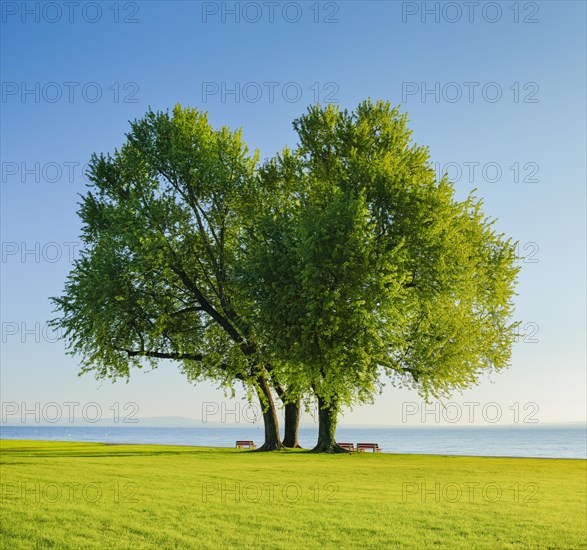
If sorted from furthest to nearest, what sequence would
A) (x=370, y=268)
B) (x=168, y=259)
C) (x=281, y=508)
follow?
(x=168, y=259) < (x=370, y=268) < (x=281, y=508)

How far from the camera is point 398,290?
2980cm

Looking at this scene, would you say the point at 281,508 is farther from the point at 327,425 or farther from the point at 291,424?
the point at 291,424

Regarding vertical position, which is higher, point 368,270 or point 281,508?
point 368,270

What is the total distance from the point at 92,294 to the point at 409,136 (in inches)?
743

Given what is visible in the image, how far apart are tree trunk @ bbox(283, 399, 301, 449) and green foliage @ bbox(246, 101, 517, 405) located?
6.64 metres

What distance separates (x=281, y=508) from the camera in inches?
594

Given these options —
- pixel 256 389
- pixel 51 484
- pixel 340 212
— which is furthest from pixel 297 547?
pixel 256 389

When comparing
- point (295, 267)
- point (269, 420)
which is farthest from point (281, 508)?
point (269, 420)

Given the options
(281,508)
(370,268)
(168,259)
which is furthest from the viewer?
(168,259)

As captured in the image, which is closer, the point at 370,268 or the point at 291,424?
the point at 370,268

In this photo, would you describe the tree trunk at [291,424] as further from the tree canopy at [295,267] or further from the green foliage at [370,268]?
the green foliage at [370,268]

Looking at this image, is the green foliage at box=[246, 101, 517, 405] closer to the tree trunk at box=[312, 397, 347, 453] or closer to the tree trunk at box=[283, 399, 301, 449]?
the tree trunk at box=[312, 397, 347, 453]

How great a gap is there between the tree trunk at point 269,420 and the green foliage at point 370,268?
4326 mm

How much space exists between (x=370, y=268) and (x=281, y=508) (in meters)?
15.7
